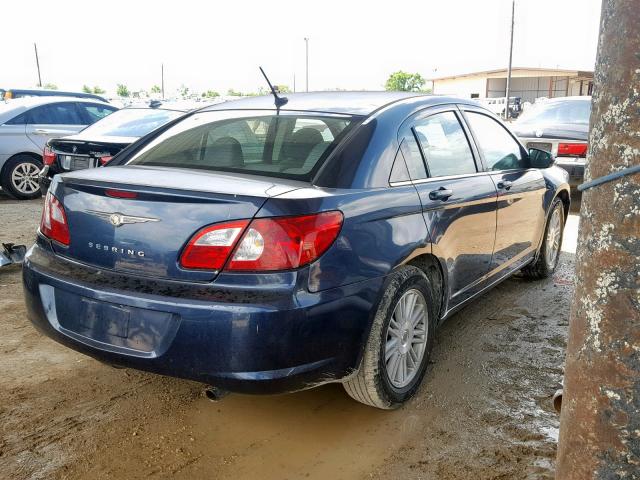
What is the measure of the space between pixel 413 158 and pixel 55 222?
177 cm

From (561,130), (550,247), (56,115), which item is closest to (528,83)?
(561,130)

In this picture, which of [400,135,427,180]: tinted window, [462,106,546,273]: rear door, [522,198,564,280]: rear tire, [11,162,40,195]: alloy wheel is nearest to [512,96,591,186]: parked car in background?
[522,198,564,280]: rear tire

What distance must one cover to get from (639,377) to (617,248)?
29 cm

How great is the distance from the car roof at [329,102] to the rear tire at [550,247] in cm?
212

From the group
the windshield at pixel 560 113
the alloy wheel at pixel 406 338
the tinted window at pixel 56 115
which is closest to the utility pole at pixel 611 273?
the alloy wheel at pixel 406 338

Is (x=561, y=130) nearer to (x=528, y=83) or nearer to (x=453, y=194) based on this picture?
(x=453, y=194)

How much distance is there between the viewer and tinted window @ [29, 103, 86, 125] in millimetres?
9711

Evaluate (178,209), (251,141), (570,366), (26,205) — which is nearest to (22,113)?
(26,205)

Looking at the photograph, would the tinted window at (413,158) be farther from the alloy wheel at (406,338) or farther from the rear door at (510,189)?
the rear door at (510,189)

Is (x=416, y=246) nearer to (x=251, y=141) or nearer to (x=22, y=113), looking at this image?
(x=251, y=141)

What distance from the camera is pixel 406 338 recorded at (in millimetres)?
3102

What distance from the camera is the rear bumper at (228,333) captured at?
7.81 ft

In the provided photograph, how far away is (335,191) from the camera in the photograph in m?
2.65

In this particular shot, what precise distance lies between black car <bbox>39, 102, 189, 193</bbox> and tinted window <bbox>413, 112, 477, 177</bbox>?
3937 mm
